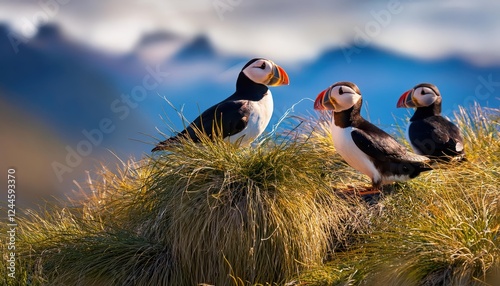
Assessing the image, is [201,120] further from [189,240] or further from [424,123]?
[424,123]

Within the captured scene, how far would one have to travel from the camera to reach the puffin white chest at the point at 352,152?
22.2 ft

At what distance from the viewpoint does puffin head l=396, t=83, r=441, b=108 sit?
26.0ft

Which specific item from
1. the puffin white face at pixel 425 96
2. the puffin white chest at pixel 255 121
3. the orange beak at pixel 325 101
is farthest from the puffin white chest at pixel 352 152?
the puffin white face at pixel 425 96

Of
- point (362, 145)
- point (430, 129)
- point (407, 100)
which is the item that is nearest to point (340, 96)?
point (362, 145)

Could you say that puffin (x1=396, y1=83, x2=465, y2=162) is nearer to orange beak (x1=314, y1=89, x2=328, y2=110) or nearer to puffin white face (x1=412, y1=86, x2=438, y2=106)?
puffin white face (x1=412, y1=86, x2=438, y2=106)

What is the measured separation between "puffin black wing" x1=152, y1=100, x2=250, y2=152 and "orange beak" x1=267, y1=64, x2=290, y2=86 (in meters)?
0.41

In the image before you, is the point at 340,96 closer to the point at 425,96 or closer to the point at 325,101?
the point at 325,101

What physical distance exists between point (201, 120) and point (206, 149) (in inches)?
19.9

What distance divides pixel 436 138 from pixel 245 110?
1.91 meters

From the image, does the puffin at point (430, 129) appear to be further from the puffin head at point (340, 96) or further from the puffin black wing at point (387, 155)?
the puffin head at point (340, 96)

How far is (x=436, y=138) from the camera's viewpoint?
762 centimetres

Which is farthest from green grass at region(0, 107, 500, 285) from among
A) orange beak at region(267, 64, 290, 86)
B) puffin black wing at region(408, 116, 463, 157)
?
orange beak at region(267, 64, 290, 86)

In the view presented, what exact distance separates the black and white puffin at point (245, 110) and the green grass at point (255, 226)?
406 millimetres

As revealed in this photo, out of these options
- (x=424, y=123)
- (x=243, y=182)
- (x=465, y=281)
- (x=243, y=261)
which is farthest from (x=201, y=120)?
(x=465, y=281)
